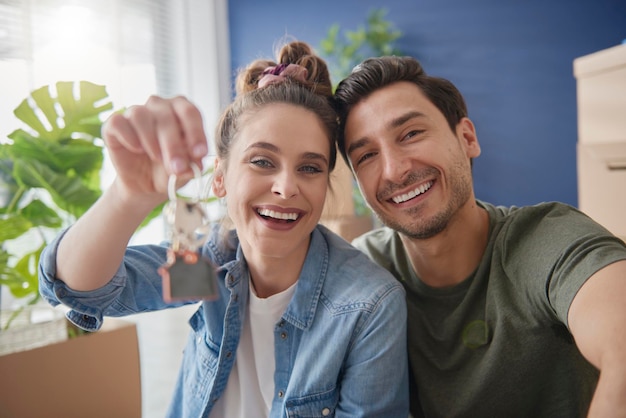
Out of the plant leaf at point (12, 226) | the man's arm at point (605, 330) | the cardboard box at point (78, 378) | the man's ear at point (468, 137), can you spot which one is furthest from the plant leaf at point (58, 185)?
the man's arm at point (605, 330)

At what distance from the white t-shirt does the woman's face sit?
0.13 meters

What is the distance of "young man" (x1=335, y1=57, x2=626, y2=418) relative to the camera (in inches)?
40.7

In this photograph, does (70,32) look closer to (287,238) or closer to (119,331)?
(119,331)

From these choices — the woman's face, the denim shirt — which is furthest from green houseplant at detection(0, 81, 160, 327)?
the woman's face

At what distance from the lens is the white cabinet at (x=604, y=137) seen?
4.39 feet

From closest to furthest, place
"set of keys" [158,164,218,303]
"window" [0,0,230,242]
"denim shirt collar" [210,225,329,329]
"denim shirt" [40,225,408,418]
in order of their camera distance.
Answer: "set of keys" [158,164,218,303]
"denim shirt" [40,225,408,418]
"denim shirt collar" [210,225,329,329]
"window" [0,0,230,242]

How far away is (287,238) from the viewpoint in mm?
1046

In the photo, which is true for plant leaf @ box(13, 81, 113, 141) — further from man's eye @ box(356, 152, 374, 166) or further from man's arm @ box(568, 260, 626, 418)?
man's arm @ box(568, 260, 626, 418)

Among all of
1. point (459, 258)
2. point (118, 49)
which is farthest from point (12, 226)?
point (118, 49)

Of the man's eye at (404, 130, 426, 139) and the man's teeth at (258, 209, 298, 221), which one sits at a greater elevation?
the man's eye at (404, 130, 426, 139)

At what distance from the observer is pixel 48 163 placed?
67.7 inches

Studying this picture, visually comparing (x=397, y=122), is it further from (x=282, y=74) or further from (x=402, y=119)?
(x=282, y=74)

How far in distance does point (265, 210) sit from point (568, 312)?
0.58 m

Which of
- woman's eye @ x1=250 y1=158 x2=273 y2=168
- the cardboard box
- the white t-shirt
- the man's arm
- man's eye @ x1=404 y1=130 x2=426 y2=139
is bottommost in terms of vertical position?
the cardboard box
